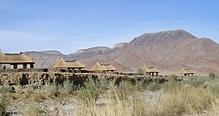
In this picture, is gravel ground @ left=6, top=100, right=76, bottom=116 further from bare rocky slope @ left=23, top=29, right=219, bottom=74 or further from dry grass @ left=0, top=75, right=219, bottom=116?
bare rocky slope @ left=23, top=29, right=219, bottom=74

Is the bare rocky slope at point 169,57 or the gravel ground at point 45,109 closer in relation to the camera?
the gravel ground at point 45,109

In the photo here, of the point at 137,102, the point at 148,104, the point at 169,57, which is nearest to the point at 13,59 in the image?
the point at 148,104

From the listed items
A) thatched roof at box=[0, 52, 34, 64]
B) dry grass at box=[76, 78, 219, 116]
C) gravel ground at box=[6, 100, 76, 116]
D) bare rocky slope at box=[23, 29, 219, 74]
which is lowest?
gravel ground at box=[6, 100, 76, 116]

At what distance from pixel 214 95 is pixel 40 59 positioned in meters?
176

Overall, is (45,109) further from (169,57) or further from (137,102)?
(169,57)

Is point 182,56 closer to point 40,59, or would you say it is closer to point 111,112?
point 40,59

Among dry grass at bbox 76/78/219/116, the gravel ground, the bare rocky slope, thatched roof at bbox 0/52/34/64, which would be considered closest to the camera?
dry grass at bbox 76/78/219/116

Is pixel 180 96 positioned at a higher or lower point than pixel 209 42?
lower

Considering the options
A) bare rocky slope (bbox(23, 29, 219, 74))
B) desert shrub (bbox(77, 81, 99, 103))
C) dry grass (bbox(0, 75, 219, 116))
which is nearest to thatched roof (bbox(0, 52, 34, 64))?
desert shrub (bbox(77, 81, 99, 103))

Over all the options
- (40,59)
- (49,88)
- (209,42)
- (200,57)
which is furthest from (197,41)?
(49,88)

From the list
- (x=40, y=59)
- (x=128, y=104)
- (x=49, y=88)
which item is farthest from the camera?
(x=40, y=59)

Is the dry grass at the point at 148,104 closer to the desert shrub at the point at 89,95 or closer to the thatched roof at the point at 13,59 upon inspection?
the desert shrub at the point at 89,95

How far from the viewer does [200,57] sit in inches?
6029

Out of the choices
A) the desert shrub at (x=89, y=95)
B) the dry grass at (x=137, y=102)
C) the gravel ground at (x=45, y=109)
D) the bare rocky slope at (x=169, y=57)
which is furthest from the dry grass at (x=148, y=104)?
the bare rocky slope at (x=169, y=57)
